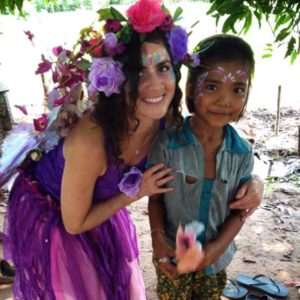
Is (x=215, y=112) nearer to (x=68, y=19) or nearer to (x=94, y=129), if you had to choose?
(x=94, y=129)

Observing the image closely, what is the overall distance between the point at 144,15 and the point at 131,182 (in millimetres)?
594

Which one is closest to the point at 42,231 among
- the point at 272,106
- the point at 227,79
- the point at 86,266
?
the point at 86,266

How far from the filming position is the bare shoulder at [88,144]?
4.14 ft

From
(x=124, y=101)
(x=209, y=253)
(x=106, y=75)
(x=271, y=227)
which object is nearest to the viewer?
(x=106, y=75)

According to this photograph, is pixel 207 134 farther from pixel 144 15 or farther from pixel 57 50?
pixel 57 50

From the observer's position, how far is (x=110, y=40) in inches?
46.0

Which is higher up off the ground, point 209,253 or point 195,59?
point 195,59

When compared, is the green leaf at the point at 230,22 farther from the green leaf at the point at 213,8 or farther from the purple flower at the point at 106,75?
the purple flower at the point at 106,75

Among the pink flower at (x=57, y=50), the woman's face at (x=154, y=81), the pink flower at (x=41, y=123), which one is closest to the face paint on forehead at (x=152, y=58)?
the woman's face at (x=154, y=81)

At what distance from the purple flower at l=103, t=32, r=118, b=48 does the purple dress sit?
44 centimetres

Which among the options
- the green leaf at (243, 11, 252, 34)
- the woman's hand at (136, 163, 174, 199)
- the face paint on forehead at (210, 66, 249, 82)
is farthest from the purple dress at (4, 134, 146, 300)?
the green leaf at (243, 11, 252, 34)

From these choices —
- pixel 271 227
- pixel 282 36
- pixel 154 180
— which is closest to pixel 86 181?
pixel 154 180

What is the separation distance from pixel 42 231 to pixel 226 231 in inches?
29.1

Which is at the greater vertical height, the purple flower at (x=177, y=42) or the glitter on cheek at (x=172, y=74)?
the purple flower at (x=177, y=42)
